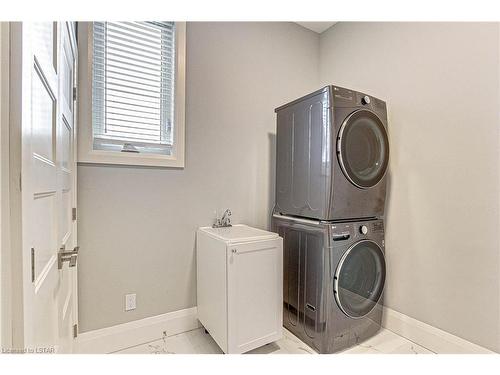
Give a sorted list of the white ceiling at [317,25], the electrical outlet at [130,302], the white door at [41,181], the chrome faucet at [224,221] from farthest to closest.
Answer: the white ceiling at [317,25] < the chrome faucet at [224,221] < the electrical outlet at [130,302] < the white door at [41,181]

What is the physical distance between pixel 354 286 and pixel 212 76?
189 centimetres

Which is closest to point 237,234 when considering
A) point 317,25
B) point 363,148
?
point 363,148

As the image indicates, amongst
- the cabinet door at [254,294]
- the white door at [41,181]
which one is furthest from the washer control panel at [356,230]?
the white door at [41,181]

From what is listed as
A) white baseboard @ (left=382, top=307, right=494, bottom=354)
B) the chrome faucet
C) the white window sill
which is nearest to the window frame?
the white window sill

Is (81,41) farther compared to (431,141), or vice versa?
(431,141)

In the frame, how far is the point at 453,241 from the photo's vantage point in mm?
1631

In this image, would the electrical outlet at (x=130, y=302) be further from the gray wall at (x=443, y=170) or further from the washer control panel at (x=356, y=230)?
the gray wall at (x=443, y=170)

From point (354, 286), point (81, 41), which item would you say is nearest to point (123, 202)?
point (81, 41)

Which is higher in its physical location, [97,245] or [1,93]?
[1,93]

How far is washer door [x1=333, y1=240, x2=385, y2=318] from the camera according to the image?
165 cm

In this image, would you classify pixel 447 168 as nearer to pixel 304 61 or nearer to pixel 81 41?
pixel 304 61

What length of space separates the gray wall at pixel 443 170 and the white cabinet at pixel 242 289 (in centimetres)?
99

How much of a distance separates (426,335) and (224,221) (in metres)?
1.62

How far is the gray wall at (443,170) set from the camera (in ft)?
4.89
